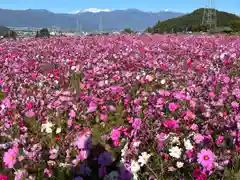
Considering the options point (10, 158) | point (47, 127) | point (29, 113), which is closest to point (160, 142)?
point (10, 158)

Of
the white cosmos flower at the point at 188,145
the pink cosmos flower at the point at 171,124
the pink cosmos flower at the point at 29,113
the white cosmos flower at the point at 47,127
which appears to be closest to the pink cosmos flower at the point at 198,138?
the white cosmos flower at the point at 188,145

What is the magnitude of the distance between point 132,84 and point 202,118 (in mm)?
2352

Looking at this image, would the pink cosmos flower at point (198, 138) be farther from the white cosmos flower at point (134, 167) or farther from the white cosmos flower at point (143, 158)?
the white cosmos flower at point (134, 167)

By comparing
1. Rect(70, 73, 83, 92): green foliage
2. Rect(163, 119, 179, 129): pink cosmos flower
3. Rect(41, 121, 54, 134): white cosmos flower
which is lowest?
Rect(70, 73, 83, 92): green foliage

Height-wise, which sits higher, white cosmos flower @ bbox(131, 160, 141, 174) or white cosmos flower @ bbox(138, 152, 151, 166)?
white cosmos flower @ bbox(138, 152, 151, 166)

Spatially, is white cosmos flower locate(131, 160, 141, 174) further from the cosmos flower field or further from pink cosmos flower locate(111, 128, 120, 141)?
pink cosmos flower locate(111, 128, 120, 141)

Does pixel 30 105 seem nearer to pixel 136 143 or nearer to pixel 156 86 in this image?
pixel 136 143

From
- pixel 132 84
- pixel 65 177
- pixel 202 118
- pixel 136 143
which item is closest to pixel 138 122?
pixel 136 143

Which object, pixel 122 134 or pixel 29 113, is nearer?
pixel 122 134

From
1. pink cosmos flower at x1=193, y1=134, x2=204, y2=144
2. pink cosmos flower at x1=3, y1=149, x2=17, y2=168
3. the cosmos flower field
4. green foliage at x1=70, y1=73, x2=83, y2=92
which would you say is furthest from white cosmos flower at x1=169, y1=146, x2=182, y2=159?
green foliage at x1=70, y1=73, x2=83, y2=92

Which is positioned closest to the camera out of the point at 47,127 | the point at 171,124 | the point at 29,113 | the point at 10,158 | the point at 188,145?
the point at 10,158

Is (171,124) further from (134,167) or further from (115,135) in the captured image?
(134,167)

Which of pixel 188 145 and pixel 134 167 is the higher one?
pixel 188 145

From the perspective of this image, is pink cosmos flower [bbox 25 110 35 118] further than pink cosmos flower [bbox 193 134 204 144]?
Yes
